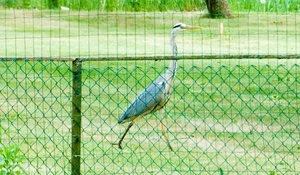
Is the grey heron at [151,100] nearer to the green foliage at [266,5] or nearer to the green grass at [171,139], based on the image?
the green grass at [171,139]

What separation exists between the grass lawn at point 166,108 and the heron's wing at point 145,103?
0.22m

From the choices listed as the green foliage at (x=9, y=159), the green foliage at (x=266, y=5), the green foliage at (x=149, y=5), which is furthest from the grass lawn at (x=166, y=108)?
the green foliage at (x=266, y=5)

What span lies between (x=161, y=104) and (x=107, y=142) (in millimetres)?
675

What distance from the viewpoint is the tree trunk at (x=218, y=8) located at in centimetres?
1936

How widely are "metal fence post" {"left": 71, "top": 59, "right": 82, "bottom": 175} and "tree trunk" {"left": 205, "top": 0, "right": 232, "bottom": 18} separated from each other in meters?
12.1

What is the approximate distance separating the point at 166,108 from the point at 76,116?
4739 mm

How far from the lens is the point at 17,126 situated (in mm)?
10242

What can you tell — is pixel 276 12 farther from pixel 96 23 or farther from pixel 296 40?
pixel 96 23

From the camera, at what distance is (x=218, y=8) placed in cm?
1952

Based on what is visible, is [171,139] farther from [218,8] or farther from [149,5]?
[149,5]

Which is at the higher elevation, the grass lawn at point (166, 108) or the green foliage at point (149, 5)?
the green foliage at point (149, 5)

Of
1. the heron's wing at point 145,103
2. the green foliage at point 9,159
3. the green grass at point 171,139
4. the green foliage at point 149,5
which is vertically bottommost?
the green grass at point 171,139

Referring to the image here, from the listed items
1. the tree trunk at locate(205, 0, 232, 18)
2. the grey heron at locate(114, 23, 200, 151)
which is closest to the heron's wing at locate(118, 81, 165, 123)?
the grey heron at locate(114, 23, 200, 151)

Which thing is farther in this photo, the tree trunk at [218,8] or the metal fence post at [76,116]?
the tree trunk at [218,8]
